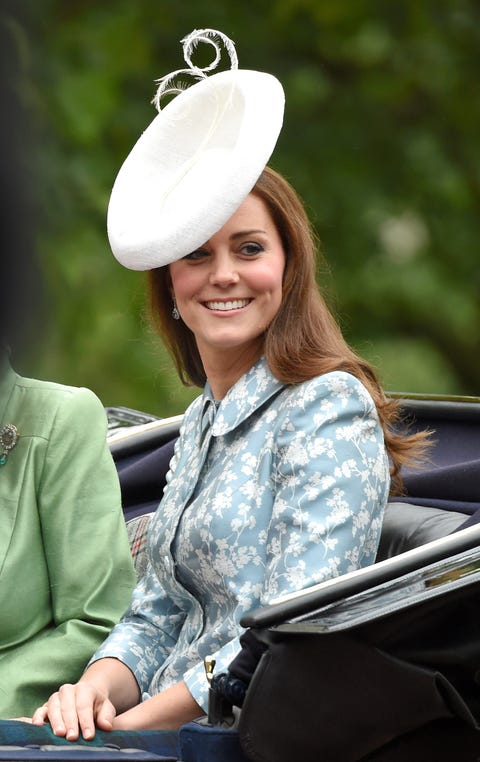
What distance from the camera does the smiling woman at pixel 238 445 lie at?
160cm

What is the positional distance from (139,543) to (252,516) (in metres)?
0.76

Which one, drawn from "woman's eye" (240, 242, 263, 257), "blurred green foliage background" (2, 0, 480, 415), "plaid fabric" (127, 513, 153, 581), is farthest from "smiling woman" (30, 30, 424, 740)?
"blurred green foliage background" (2, 0, 480, 415)

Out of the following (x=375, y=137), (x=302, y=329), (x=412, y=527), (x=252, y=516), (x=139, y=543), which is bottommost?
(x=139, y=543)

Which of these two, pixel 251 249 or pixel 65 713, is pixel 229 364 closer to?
pixel 251 249

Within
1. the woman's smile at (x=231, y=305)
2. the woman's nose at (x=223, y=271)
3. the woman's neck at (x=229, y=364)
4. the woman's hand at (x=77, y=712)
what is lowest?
the woman's hand at (x=77, y=712)

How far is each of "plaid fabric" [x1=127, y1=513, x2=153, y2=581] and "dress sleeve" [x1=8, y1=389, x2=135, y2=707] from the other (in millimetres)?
433

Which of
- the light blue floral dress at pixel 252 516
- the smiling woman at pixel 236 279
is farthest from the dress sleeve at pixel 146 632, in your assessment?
the smiling woman at pixel 236 279

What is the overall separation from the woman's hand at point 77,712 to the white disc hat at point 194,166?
2.02 feet

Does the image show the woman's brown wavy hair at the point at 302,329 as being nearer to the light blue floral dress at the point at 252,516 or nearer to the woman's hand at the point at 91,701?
the light blue floral dress at the point at 252,516

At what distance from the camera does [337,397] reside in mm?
1668

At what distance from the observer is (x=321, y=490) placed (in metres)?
1.58

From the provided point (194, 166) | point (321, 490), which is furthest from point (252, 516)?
point (194, 166)

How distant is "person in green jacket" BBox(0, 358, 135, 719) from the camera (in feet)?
6.05

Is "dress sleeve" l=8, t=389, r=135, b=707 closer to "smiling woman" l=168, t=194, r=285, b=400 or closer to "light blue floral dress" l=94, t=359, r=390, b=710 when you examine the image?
"light blue floral dress" l=94, t=359, r=390, b=710
